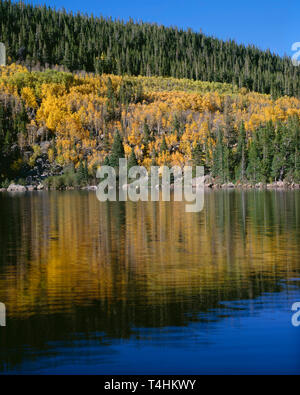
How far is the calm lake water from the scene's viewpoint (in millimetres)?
13977

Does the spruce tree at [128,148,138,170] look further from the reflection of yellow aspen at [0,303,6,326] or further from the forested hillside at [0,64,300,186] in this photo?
the reflection of yellow aspen at [0,303,6,326]

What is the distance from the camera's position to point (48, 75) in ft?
622

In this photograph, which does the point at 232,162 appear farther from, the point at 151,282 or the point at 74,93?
the point at 151,282

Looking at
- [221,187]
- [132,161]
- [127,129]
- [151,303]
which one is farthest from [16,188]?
[151,303]

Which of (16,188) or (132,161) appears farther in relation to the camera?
(132,161)

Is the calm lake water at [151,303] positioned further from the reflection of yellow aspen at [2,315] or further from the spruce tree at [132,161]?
the spruce tree at [132,161]

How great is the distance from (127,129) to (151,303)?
153m

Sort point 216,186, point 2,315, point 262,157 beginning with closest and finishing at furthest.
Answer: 1. point 2,315
2. point 262,157
3. point 216,186

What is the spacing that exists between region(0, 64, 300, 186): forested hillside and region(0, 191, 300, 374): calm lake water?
325 ft

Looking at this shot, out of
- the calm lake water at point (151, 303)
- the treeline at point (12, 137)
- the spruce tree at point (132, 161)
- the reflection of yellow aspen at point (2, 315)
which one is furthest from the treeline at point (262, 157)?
the reflection of yellow aspen at point (2, 315)

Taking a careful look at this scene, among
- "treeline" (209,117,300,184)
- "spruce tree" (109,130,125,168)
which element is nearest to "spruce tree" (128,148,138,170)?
"spruce tree" (109,130,125,168)

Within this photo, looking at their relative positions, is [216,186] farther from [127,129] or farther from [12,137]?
[12,137]

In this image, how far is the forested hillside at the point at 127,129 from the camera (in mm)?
135625

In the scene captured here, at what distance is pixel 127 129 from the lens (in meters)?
170
